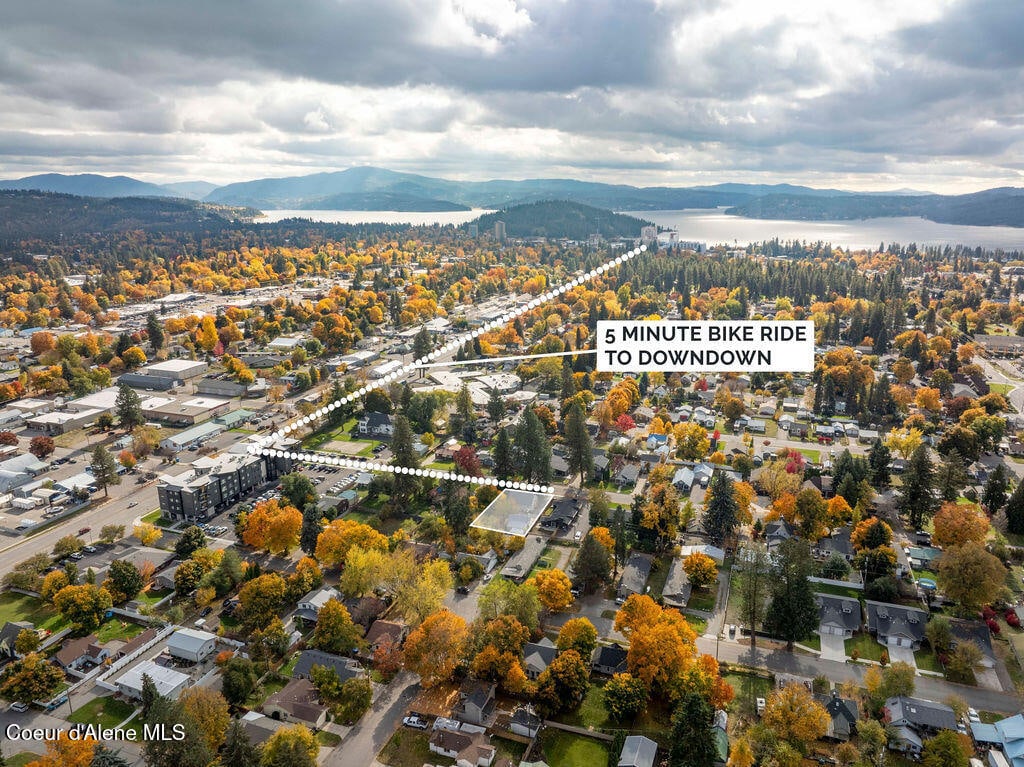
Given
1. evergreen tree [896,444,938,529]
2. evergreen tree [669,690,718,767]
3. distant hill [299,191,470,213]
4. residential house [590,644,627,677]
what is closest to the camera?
evergreen tree [669,690,718,767]

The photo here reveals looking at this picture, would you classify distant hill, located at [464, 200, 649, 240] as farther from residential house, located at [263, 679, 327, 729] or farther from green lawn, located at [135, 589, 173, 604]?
residential house, located at [263, 679, 327, 729]

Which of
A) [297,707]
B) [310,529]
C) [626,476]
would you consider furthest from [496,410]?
[297,707]

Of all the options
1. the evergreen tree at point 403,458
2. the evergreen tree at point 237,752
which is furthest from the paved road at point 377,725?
the evergreen tree at point 403,458

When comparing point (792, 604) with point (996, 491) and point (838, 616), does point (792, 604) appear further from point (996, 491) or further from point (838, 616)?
point (996, 491)

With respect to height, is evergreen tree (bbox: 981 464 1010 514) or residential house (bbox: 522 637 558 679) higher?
evergreen tree (bbox: 981 464 1010 514)

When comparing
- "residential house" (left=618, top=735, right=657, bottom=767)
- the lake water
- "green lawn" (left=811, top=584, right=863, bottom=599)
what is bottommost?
"green lawn" (left=811, top=584, right=863, bottom=599)

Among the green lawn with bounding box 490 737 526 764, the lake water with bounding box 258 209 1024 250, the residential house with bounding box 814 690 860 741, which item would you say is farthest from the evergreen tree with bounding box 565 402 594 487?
the lake water with bounding box 258 209 1024 250
